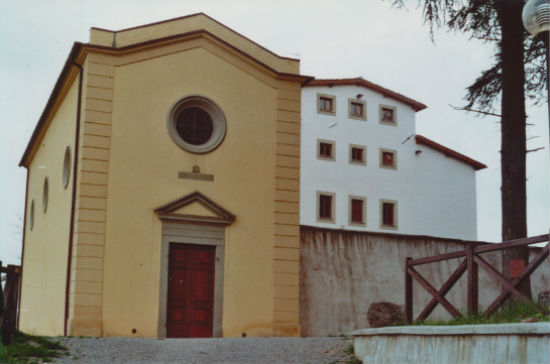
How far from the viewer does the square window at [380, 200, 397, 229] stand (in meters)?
46.3

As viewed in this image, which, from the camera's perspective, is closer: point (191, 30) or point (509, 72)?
point (509, 72)

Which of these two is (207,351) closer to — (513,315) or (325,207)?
(513,315)

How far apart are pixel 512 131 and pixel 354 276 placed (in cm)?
600

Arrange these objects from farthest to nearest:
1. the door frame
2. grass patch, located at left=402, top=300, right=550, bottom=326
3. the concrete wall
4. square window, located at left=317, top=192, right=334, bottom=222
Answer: square window, located at left=317, top=192, right=334, bottom=222 → the concrete wall → the door frame → grass patch, located at left=402, top=300, right=550, bottom=326

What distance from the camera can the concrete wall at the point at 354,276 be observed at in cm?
1922

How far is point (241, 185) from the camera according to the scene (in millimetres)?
19031

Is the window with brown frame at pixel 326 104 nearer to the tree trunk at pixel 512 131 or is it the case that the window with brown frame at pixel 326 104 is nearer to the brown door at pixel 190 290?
the brown door at pixel 190 290

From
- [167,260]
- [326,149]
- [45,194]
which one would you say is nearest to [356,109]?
[326,149]

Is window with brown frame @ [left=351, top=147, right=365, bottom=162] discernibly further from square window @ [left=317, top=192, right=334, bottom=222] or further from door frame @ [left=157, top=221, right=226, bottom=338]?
door frame @ [left=157, top=221, right=226, bottom=338]

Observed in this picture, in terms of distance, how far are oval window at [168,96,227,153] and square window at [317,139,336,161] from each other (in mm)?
25894

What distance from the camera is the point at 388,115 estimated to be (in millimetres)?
47969

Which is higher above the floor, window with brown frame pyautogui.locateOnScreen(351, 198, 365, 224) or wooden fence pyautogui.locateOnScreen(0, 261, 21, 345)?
window with brown frame pyautogui.locateOnScreen(351, 198, 365, 224)

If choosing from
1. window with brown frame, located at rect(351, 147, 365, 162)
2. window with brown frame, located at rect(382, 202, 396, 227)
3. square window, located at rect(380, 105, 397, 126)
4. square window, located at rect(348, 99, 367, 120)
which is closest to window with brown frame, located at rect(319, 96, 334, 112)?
square window, located at rect(348, 99, 367, 120)

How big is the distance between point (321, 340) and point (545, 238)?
6726mm
